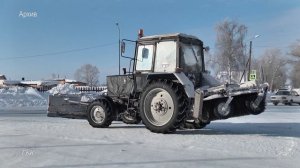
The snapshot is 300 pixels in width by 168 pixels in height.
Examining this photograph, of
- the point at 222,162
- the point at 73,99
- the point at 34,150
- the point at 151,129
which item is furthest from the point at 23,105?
the point at 222,162

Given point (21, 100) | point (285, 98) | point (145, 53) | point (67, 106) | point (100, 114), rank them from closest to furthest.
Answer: point (145, 53) < point (100, 114) < point (67, 106) < point (21, 100) < point (285, 98)

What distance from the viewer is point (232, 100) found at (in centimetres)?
1208

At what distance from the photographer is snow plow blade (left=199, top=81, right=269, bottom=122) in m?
11.6

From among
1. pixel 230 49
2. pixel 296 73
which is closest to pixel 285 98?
pixel 230 49

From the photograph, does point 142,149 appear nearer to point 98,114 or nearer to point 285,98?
point 98,114

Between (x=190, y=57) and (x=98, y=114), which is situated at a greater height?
(x=190, y=57)

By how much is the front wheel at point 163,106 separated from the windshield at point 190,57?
106 cm

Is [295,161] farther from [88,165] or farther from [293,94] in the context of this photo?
[293,94]

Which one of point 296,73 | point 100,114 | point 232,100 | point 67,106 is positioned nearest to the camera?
point 232,100

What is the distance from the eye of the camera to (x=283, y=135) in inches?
474

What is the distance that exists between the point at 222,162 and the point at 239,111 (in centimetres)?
452

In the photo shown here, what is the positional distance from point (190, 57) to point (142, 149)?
476 centimetres

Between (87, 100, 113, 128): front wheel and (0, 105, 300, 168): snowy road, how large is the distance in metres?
1.11

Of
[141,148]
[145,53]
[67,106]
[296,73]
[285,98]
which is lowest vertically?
[285,98]
